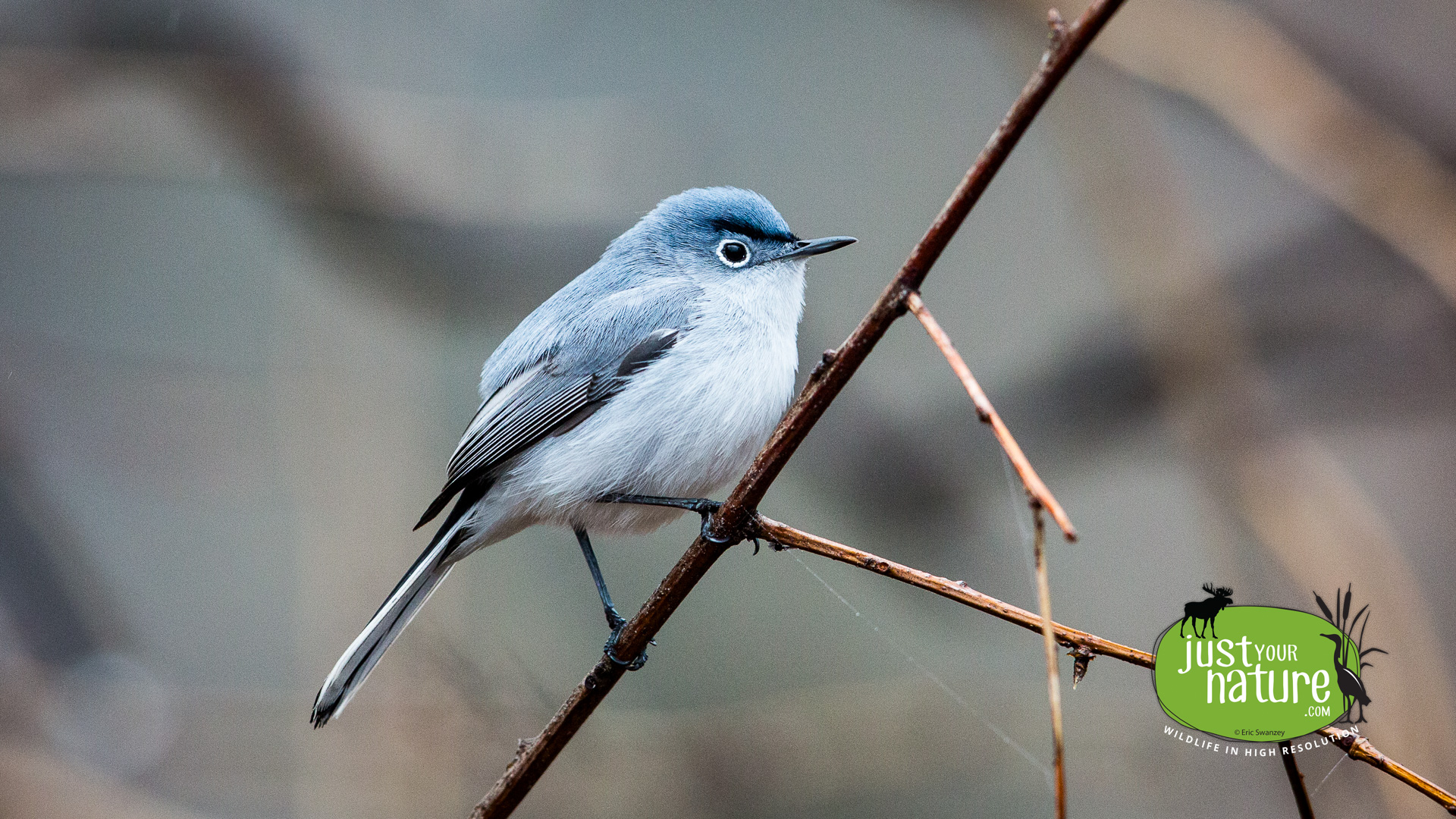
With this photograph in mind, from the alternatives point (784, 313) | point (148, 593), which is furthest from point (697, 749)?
point (148, 593)

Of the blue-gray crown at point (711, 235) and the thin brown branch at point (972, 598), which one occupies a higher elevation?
the blue-gray crown at point (711, 235)

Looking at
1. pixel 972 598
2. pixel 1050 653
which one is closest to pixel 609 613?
pixel 972 598

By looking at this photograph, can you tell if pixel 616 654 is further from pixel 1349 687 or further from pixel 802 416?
pixel 1349 687

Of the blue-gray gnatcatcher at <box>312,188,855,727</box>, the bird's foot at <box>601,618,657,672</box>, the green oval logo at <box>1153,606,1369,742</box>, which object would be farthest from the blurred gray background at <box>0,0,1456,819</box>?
the green oval logo at <box>1153,606,1369,742</box>

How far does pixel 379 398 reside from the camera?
4.11m

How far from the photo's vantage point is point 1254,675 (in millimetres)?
1666

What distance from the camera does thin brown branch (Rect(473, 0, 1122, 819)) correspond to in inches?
44.2

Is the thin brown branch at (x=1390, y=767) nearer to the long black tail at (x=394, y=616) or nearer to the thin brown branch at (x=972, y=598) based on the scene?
the thin brown branch at (x=972, y=598)

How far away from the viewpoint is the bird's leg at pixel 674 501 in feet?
7.17

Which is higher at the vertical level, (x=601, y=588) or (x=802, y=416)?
(x=802, y=416)

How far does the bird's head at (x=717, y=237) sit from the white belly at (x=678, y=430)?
0.24 ft

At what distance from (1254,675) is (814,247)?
1.32 metres

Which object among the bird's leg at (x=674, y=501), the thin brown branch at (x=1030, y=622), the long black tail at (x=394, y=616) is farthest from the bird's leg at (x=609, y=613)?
the thin brown branch at (x=1030, y=622)

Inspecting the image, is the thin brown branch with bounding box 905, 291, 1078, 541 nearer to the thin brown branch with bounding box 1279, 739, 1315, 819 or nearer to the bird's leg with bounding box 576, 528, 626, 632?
the thin brown branch with bounding box 1279, 739, 1315, 819
